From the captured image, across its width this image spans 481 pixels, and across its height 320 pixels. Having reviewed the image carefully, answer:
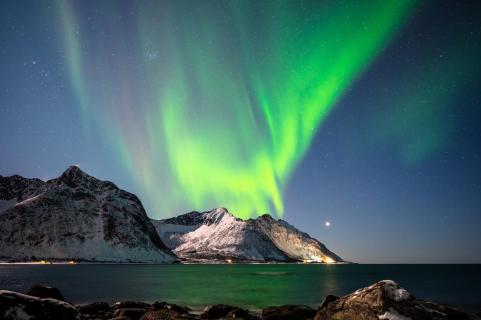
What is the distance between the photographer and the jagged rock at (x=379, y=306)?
1655cm

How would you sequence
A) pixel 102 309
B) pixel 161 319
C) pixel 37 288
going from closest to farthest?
pixel 161 319 < pixel 37 288 < pixel 102 309

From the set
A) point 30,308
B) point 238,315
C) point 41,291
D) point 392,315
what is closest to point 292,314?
point 238,315

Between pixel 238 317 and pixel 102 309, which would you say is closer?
pixel 238 317

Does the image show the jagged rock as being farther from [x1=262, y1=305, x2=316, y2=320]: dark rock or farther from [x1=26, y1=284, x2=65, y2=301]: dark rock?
[x1=26, y1=284, x2=65, y2=301]: dark rock

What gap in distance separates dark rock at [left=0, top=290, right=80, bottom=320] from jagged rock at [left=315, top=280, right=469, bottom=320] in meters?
10.8

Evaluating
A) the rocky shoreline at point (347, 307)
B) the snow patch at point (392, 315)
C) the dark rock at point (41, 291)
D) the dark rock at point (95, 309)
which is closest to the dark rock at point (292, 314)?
the rocky shoreline at point (347, 307)

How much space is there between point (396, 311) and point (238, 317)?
16878mm

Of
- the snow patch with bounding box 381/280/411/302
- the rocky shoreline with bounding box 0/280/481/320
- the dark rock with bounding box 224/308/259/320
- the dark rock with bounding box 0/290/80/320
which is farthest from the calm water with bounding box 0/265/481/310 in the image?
the dark rock with bounding box 0/290/80/320

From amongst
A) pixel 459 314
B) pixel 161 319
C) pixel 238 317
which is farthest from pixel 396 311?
pixel 459 314

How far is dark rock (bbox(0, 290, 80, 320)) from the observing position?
1355cm

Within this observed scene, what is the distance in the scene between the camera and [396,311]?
16609 millimetres

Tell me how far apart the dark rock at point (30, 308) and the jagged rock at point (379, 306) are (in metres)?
10.8

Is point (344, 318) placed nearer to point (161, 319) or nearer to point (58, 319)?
point (161, 319)

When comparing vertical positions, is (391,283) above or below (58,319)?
above
